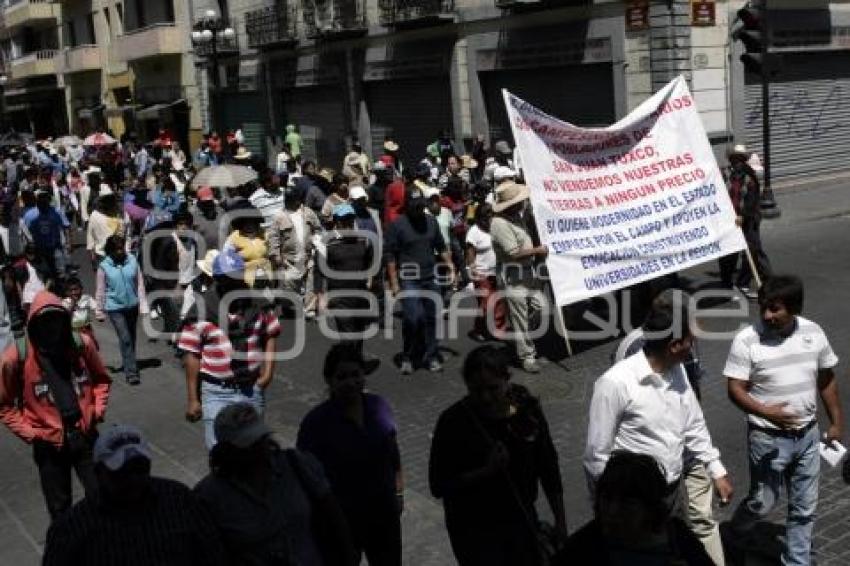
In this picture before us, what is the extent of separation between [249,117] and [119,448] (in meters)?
32.7

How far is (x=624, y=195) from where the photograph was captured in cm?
924

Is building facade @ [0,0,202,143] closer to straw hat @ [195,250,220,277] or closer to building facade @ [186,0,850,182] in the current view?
building facade @ [186,0,850,182]

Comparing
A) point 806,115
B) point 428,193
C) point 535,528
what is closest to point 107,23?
point 806,115

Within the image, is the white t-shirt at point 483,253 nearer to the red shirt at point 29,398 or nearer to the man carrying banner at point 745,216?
the man carrying banner at point 745,216

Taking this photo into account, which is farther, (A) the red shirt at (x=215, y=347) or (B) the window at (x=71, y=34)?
(B) the window at (x=71, y=34)

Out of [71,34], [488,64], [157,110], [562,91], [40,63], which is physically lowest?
[562,91]

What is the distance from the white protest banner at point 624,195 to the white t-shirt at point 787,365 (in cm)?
398

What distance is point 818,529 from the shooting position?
17.9 ft

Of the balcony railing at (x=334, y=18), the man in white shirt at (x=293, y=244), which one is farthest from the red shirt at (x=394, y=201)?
the balcony railing at (x=334, y=18)

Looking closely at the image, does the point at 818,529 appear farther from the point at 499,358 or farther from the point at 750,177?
the point at 750,177

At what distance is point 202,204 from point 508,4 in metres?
11.2

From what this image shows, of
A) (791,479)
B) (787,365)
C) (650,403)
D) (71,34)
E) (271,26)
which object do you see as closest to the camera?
(650,403)

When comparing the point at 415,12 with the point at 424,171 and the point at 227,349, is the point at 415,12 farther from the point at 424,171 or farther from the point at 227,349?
the point at 227,349

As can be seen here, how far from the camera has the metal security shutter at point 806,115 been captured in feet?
Answer: 67.3
